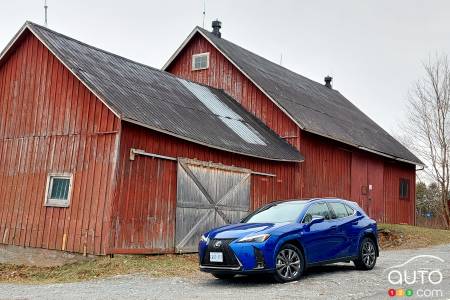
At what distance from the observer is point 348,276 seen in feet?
36.0

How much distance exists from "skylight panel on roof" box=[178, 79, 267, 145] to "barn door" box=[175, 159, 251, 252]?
173 centimetres

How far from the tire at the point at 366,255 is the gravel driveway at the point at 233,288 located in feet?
0.66

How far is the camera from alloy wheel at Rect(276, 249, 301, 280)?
32.9 ft

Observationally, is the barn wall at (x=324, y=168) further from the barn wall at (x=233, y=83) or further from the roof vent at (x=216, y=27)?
the roof vent at (x=216, y=27)

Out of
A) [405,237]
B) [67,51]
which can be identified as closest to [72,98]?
[67,51]

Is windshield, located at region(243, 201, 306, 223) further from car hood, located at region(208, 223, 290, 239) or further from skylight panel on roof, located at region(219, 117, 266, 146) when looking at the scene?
skylight panel on roof, located at region(219, 117, 266, 146)

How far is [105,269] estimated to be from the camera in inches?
492

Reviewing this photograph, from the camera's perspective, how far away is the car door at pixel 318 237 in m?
10.6

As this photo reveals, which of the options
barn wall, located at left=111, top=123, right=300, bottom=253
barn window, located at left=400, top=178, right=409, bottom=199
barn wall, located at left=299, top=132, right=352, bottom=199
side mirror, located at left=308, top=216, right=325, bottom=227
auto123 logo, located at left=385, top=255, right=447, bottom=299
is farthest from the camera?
barn window, located at left=400, top=178, right=409, bottom=199

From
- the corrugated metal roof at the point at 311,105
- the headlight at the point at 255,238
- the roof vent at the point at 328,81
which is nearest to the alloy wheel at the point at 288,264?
the headlight at the point at 255,238

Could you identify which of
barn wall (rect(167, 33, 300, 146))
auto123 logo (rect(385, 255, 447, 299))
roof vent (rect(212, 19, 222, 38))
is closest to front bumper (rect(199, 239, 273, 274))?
auto123 logo (rect(385, 255, 447, 299))

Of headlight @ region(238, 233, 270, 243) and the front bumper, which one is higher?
headlight @ region(238, 233, 270, 243)

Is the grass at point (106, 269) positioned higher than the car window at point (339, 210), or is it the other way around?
the car window at point (339, 210)

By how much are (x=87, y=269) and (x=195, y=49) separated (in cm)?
1447
